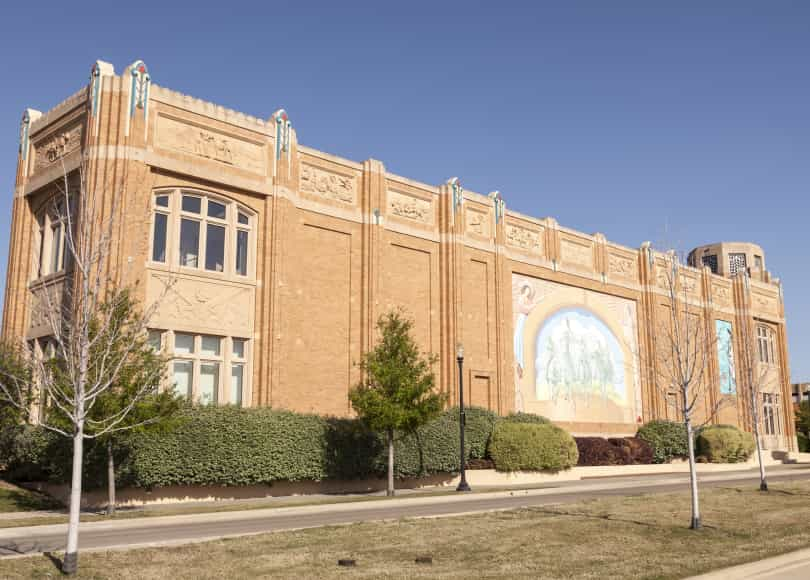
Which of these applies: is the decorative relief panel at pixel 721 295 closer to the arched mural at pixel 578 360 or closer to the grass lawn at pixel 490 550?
the arched mural at pixel 578 360

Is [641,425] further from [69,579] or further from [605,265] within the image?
[69,579]

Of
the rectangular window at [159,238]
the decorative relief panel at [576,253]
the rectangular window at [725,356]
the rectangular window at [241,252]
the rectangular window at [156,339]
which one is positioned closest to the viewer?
the rectangular window at [156,339]

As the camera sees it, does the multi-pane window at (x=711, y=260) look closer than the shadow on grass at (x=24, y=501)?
No

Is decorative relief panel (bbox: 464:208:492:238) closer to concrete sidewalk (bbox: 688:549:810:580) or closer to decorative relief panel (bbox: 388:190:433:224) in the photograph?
decorative relief panel (bbox: 388:190:433:224)

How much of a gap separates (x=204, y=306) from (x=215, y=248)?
235cm

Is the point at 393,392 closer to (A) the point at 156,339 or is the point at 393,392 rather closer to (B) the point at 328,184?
(A) the point at 156,339

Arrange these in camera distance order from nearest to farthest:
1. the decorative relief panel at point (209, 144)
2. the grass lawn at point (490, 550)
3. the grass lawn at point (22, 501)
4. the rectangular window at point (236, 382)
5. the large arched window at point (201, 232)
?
the grass lawn at point (490, 550), the grass lawn at point (22, 501), the large arched window at point (201, 232), the decorative relief panel at point (209, 144), the rectangular window at point (236, 382)

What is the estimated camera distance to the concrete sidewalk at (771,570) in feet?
35.1

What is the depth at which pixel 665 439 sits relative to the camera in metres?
43.8

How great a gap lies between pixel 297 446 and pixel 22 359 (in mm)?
9131

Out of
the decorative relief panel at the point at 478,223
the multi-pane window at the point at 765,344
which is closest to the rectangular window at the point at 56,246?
the decorative relief panel at the point at 478,223


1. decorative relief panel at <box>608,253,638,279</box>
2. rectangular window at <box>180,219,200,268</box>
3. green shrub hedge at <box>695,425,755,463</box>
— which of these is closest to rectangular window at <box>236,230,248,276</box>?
rectangular window at <box>180,219,200,268</box>

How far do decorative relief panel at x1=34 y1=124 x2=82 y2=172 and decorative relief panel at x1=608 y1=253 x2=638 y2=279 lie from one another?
30996 millimetres

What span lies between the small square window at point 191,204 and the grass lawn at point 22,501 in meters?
10.6
